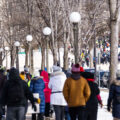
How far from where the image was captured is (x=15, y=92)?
8.11m

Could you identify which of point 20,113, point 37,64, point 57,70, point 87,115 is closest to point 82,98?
point 87,115

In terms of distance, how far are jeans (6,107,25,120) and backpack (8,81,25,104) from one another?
0.14m

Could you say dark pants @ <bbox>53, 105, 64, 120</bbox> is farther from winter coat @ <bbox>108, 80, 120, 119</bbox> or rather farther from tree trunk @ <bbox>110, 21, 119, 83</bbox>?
tree trunk @ <bbox>110, 21, 119, 83</bbox>

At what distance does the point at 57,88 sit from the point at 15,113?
7.04 ft

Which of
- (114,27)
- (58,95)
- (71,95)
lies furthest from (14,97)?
(114,27)

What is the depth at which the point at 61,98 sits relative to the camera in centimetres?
986

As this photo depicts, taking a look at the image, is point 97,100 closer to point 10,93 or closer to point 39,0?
point 10,93

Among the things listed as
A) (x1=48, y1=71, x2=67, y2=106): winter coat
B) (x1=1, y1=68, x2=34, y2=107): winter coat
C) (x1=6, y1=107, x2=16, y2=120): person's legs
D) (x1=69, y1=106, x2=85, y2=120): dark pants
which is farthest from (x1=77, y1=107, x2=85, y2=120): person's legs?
(x1=48, y1=71, x2=67, y2=106): winter coat

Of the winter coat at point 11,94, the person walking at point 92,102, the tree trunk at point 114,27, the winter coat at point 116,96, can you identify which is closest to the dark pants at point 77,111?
the person walking at point 92,102

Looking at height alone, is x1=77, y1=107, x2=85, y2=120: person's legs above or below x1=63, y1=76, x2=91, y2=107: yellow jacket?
below

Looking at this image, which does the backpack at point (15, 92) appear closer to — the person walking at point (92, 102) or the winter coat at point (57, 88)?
the person walking at point (92, 102)

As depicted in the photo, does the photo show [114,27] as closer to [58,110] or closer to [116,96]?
[58,110]

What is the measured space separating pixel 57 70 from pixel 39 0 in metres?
15.6

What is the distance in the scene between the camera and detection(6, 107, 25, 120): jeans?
8039 millimetres
